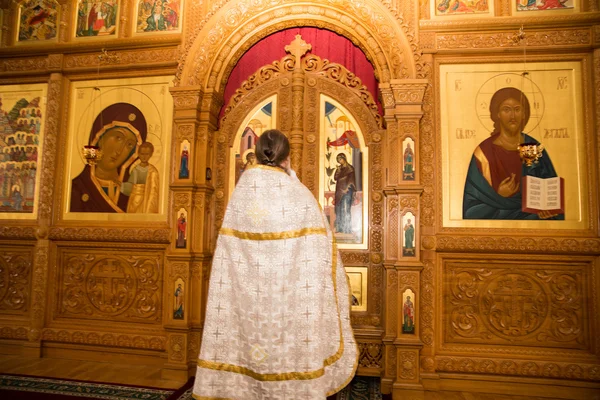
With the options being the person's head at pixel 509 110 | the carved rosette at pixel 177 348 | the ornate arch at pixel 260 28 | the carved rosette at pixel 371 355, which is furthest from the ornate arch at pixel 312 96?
the carved rosette at pixel 371 355

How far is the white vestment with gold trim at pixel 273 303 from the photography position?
9.11 ft

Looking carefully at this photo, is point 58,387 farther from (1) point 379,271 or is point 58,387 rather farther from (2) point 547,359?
(2) point 547,359

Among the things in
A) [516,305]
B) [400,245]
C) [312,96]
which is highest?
[312,96]

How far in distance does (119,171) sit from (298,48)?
2852mm

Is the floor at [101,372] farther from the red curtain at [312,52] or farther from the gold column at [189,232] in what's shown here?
the red curtain at [312,52]

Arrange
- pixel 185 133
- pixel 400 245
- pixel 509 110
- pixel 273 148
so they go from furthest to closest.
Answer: pixel 185 133 → pixel 509 110 → pixel 400 245 → pixel 273 148

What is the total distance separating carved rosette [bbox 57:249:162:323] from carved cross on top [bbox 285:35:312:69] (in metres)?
3.10

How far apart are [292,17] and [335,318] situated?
12.6 feet

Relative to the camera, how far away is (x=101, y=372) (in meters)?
4.84

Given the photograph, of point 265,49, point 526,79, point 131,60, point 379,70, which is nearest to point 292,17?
point 265,49

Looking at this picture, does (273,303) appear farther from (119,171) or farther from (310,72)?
(119,171)

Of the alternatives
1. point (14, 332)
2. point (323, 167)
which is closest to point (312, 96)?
point (323, 167)

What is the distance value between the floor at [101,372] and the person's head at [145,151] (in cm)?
260

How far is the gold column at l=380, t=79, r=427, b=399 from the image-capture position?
4.39 metres
